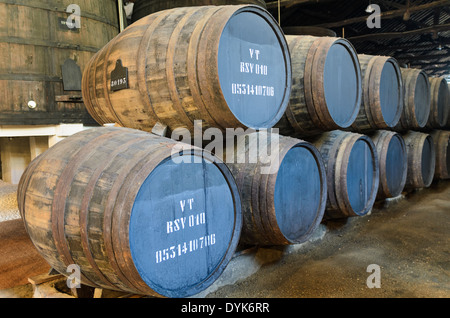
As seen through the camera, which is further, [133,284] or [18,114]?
[18,114]

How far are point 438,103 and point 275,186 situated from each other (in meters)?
4.79

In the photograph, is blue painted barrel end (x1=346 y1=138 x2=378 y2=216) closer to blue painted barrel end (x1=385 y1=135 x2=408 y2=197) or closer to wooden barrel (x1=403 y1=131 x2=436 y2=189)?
blue painted barrel end (x1=385 y1=135 x2=408 y2=197)

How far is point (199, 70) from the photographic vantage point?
6.61 feet

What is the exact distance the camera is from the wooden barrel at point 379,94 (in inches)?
150

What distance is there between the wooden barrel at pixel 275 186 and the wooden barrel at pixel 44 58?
3.06m

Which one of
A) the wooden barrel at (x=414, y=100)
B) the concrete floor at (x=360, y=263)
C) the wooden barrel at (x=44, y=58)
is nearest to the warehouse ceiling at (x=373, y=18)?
the wooden barrel at (x=414, y=100)

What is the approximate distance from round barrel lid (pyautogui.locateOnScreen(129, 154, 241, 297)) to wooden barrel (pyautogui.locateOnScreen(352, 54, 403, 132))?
2.55 metres

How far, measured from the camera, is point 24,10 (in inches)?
167

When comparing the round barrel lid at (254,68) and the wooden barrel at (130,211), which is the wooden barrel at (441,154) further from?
the wooden barrel at (130,211)

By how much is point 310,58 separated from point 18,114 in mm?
3574

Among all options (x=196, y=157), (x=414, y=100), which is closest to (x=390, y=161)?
(x=414, y=100)
